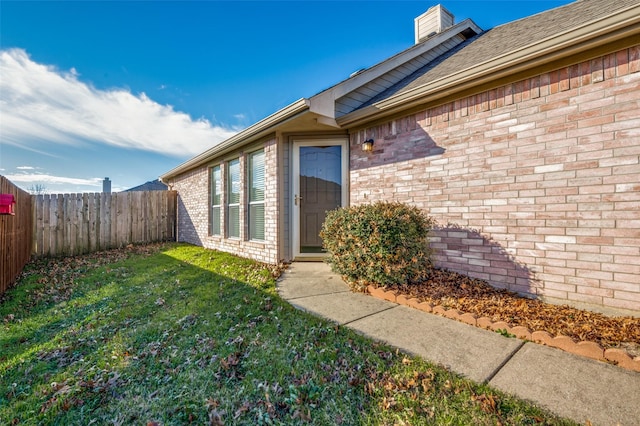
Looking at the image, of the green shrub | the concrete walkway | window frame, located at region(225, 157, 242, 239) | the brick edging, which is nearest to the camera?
the concrete walkway

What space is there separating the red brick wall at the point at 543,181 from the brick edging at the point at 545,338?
3.88ft

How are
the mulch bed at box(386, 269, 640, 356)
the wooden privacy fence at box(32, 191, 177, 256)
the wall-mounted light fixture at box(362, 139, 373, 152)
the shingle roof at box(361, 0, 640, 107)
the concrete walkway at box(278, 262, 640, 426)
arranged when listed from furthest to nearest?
the wooden privacy fence at box(32, 191, 177, 256) < the wall-mounted light fixture at box(362, 139, 373, 152) < the shingle roof at box(361, 0, 640, 107) < the mulch bed at box(386, 269, 640, 356) < the concrete walkway at box(278, 262, 640, 426)

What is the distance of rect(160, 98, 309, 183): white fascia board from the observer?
4910mm

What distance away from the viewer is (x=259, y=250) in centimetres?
639

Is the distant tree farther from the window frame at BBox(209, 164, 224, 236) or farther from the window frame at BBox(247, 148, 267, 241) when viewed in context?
the window frame at BBox(247, 148, 267, 241)

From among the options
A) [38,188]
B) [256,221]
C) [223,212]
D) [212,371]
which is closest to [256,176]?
[256,221]

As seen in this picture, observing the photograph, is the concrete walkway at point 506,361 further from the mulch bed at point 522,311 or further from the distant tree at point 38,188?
the distant tree at point 38,188

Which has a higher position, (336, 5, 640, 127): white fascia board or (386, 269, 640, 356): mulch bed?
(336, 5, 640, 127): white fascia board

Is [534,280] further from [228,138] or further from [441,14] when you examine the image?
[441,14]

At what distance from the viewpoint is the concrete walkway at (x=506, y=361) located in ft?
5.60

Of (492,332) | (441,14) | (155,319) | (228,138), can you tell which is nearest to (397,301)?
(492,332)

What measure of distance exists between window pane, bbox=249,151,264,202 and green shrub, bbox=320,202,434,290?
2.84 meters

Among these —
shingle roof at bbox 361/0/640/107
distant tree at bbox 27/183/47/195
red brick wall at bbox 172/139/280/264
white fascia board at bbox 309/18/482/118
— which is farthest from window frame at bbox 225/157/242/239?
distant tree at bbox 27/183/47/195

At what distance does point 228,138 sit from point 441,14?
674cm
